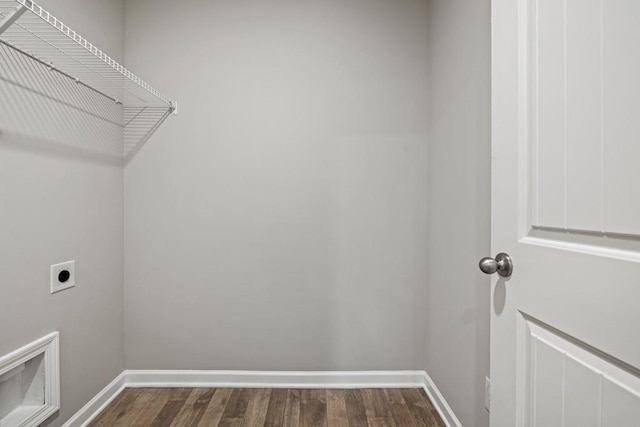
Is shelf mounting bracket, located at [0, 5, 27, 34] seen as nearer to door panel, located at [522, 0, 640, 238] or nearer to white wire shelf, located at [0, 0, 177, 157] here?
white wire shelf, located at [0, 0, 177, 157]

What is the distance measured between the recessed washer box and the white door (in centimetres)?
158

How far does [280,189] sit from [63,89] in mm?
1057

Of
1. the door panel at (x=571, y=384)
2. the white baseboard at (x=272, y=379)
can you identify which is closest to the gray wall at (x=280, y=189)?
the white baseboard at (x=272, y=379)

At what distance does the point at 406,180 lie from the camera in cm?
204

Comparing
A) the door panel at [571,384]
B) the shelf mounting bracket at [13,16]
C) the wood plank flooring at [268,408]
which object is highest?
the shelf mounting bracket at [13,16]

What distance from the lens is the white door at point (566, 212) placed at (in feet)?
2.04

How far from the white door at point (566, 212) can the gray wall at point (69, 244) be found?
1.59 meters

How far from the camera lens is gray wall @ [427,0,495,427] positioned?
1.40 m

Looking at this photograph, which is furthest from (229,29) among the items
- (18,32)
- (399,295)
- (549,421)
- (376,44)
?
(549,421)

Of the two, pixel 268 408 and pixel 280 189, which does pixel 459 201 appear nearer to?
pixel 280 189

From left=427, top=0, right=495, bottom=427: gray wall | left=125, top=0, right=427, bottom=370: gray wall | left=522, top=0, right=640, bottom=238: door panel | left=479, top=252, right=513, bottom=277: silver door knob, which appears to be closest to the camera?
left=522, top=0, right=640, bottom=238: door panel

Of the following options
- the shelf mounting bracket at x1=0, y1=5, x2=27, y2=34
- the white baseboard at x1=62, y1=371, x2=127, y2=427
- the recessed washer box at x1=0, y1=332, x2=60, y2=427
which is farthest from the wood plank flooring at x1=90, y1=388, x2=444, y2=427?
the shelf mounting bracket at x1=0, y1=5, x2=27, y2=34

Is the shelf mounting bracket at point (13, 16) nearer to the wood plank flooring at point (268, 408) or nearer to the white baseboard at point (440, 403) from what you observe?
the wood plank flooring at point (268, 408)

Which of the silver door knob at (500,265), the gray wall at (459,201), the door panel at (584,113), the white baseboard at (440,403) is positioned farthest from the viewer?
the white baseboard at (440,403)
